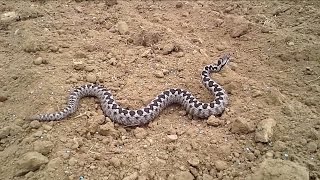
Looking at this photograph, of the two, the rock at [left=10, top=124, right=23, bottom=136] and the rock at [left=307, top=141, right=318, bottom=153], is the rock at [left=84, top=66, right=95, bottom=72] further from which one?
the rock at [left=307, top=141, right=318, bottom=153]

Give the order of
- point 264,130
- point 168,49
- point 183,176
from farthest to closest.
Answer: point 168,49
point 264,130
point 183,176

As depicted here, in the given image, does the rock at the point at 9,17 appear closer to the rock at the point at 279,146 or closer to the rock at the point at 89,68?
the rock at the point at 89,68

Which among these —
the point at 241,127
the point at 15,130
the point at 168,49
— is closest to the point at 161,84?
the point at 168,49

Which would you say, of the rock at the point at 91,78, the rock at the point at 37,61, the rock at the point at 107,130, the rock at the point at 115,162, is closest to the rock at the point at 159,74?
the rock at the point at 91,78

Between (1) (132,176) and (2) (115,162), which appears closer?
(1) (132,176)

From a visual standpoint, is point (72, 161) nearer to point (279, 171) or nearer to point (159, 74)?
point (159, 74)
